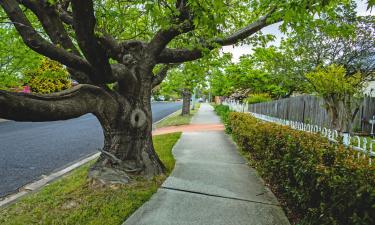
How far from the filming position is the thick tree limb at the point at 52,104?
3.46 m

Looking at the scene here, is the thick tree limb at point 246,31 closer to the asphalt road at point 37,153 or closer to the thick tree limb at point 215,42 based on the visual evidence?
the thick tree limb at point 215,42

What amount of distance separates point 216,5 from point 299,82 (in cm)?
1821

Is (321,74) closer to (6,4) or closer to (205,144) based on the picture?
(205,144)

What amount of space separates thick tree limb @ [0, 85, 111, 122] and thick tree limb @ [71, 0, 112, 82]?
351 millimetres

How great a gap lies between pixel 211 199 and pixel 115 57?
11.4 ft

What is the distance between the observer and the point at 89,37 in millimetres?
3869

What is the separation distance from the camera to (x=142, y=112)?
19.2 ft

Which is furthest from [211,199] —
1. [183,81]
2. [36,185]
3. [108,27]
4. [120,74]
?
[183,81]

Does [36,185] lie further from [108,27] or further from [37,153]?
[108,27]

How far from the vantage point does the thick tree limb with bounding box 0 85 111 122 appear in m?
3.46

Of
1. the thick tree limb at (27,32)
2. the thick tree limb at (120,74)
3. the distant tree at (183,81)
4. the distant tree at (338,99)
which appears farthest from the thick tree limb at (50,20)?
the distant tree at (183,81)

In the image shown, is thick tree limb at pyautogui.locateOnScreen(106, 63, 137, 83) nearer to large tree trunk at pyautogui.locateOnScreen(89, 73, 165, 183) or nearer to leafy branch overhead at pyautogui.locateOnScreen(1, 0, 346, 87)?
leafy branch overhead at pyautogui.locateOnScreen(1, 0, 346, 87)

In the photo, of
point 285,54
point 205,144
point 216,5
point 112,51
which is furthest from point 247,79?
point 216,5

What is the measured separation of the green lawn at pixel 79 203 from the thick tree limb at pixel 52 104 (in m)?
1.43
